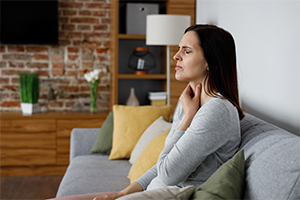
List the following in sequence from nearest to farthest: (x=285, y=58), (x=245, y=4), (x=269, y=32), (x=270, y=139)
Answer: (x=270, y=139), (x=285, y=58), (x=269, y=32), (x=245, y=4)

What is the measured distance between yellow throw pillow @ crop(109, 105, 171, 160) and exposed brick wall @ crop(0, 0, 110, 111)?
1522 millimetres

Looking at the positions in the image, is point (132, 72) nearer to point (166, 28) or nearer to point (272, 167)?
point (166, 28)

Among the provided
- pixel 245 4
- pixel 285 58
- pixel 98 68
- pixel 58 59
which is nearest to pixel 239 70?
pixel 245 4

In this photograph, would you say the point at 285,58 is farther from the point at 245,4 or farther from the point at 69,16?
the point at 69,16

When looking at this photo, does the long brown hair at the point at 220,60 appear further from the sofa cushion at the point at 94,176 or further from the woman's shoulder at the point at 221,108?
the sofa cushion at the point at 94,176

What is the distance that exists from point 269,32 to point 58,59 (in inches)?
110

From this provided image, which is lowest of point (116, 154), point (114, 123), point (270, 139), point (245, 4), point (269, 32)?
point (116, 154)

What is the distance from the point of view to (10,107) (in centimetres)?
383

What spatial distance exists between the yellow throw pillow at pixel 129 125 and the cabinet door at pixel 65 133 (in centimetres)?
102

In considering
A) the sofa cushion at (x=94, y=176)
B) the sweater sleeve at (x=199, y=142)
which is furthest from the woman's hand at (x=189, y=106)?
the sofa cushion at (x=94, y=176)

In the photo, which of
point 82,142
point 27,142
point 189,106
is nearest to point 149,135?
point 82,142

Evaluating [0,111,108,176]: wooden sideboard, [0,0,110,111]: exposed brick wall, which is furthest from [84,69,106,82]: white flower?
[0,111,108,176]: wooden sideboard

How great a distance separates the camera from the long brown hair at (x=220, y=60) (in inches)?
51.3

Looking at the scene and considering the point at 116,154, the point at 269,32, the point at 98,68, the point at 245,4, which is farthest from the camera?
the point at 98,68
